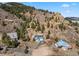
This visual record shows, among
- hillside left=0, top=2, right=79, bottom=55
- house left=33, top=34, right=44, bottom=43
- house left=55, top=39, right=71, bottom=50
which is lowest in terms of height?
house left=55, top=39, right=71, bottom=50

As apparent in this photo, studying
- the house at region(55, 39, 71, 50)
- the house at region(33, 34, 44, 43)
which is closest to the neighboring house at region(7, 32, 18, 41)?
the house at region(33, 34, 44, 43)

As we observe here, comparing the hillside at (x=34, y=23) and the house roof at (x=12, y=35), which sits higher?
the hillside at (x=34, y=23)

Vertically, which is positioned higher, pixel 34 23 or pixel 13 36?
pixel 34 23

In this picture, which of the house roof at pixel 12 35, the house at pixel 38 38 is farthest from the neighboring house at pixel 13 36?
the house at pixel 38 38

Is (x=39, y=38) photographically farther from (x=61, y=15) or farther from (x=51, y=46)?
(x=61, y=15)

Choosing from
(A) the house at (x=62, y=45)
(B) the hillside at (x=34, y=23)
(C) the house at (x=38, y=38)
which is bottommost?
(A) the house at (x=62, y=45)

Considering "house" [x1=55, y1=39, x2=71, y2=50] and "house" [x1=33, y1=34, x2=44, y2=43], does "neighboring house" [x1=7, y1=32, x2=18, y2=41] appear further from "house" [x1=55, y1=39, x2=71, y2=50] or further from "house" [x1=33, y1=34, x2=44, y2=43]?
"house" [x1=55, y1=39, x2=71, y2=50]

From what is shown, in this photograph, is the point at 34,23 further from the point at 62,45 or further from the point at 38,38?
the point at 62,45

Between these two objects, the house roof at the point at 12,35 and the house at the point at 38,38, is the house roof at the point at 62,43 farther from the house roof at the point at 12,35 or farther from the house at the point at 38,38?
the house roof at the point at 12,35

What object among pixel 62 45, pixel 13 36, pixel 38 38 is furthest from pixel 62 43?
pixel 13 36
